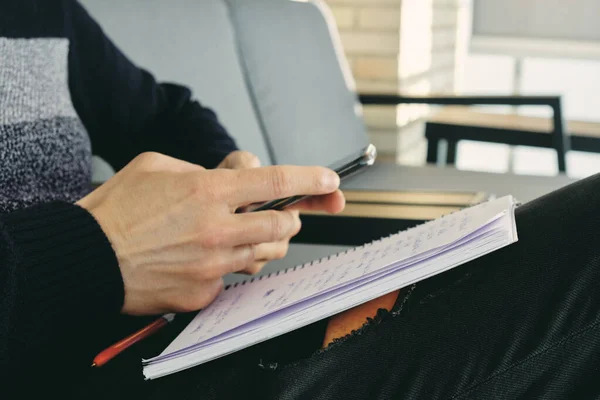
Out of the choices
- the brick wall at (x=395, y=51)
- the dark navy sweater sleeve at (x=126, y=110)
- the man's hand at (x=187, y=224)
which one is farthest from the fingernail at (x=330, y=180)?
the brick wall at (x=395, y=51)

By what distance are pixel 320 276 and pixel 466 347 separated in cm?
13

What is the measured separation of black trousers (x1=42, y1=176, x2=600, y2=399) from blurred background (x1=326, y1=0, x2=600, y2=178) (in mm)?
1915

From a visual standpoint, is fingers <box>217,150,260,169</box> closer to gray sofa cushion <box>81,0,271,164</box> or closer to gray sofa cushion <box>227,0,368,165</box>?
gray sofa cushion <box>81,0,271,164</box>

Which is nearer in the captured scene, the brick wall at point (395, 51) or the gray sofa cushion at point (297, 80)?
the gray sofa cushion at point (297, 80)

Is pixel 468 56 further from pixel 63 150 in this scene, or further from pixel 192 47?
pixel 63 150

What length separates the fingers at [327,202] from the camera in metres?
0.63

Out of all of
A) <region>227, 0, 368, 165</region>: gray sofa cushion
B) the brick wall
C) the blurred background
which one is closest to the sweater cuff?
<region>227, 0, 368, 165</region>: gray sofa cushion

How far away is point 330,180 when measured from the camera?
0.54m

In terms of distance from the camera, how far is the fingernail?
538mm

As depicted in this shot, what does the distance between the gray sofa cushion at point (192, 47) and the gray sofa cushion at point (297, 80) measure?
0.20 ft

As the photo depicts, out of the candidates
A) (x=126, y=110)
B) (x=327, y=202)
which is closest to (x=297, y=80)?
(x=126, y=110)

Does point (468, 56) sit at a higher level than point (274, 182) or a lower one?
lower

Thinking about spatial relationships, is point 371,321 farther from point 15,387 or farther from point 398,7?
point 398,7

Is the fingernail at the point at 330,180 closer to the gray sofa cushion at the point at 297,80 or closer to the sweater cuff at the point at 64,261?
the sweater cuff at the point at 64,261
